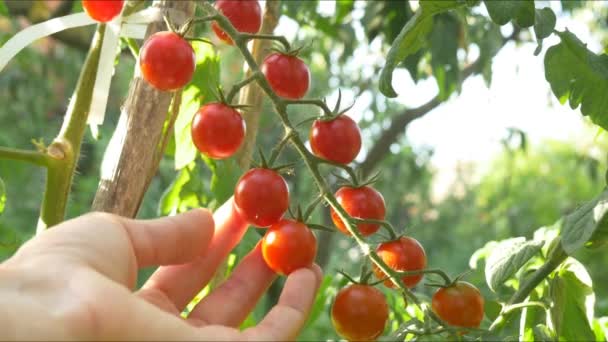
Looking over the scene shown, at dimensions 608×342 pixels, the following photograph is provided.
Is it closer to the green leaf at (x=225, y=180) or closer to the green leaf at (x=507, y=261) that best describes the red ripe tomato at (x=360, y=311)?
the green leaf at (x=507, y=261)

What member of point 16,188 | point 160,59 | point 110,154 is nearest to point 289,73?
point 160,59

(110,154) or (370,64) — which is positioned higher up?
(110,154)

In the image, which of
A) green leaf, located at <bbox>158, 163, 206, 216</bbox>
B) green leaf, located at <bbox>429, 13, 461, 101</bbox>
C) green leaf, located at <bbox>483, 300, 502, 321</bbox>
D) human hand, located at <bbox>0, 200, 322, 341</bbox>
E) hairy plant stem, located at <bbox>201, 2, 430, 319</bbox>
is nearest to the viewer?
human hand, located at <bbox>0, 200, 322, 341</bbox>

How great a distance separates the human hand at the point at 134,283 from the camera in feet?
2.09

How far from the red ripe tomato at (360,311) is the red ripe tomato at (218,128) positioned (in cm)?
18

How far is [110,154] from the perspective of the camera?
991mm

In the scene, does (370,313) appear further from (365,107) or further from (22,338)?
(365,107)

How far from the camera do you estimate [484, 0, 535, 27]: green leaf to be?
2.41 feet

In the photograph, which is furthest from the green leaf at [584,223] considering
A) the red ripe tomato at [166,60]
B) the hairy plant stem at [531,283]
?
the red ripe tomato at [166,60]

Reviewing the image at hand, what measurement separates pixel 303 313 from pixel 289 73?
0.25 m

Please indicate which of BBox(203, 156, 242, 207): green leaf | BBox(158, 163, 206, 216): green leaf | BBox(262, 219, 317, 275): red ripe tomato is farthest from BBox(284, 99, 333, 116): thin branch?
BBox(158, 163, 206, 216): green leaf

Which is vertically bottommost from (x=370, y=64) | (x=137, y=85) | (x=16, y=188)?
(x=16, y=188)

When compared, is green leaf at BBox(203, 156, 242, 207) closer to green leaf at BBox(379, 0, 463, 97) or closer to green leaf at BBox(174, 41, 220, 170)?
green leaf at BBox(174, 41, 220, 170)

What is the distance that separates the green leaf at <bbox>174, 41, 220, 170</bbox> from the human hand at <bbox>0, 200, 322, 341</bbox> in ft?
0.89
